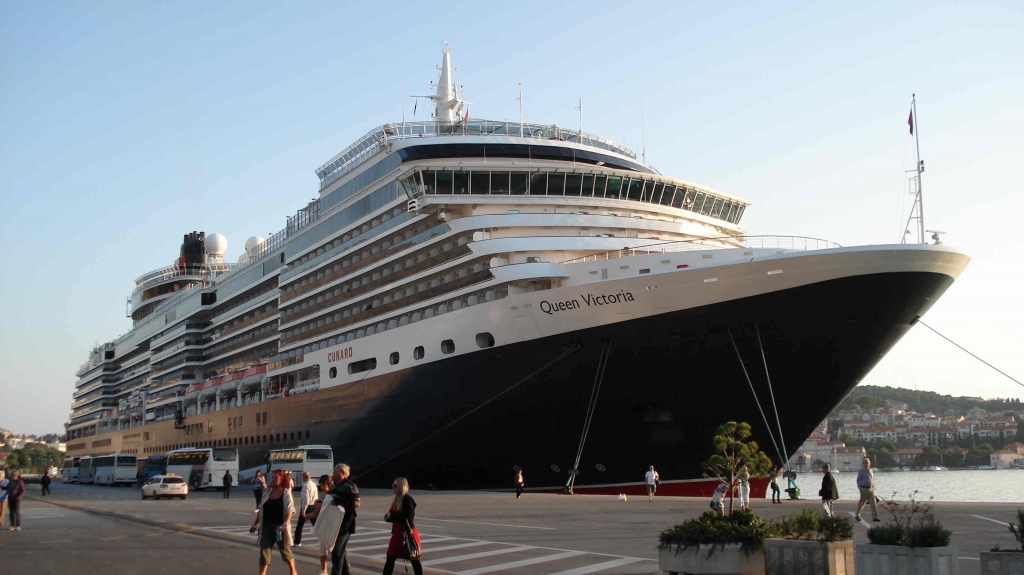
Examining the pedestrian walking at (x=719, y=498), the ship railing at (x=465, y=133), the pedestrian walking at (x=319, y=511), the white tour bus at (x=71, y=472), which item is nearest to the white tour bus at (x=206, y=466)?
the ship railing at (x=465, y=133)

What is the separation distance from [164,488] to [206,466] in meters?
7.69

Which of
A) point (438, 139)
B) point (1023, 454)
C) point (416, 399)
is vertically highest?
point (438, 139)

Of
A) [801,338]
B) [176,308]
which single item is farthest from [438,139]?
[176,308]

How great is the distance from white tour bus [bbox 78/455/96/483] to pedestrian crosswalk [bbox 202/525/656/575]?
52.7m

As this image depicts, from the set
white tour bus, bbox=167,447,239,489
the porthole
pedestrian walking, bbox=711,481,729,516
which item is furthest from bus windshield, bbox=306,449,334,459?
pedestrian walking, bbox=711,481,729,516

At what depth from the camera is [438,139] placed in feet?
105

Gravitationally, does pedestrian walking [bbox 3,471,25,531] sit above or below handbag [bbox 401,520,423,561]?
below

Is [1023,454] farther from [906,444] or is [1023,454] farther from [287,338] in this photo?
[287,338]

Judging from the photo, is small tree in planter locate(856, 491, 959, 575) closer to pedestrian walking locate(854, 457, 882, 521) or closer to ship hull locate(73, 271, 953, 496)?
pedestrian walking locate(854, 457, 882, 521)

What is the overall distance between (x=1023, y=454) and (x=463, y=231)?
7414 centimetres

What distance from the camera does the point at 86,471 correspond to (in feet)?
209

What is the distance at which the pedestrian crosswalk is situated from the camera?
11469 millimetres

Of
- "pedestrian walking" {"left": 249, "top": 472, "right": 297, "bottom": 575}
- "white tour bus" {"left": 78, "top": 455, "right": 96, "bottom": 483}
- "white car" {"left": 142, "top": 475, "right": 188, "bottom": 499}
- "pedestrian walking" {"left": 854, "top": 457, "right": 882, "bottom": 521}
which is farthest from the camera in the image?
"white tour bus" {"left": 78, "top": 455, "right": 96, "bottom": 483}

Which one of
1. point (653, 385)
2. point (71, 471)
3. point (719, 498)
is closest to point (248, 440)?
point (653, 385)
